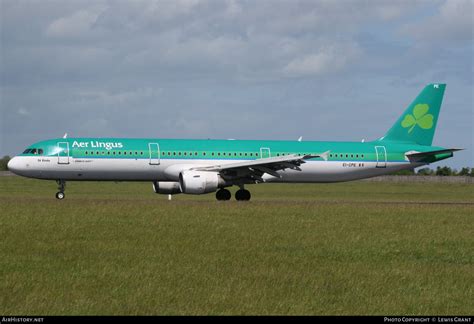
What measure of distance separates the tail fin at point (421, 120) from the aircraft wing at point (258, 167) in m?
7.16

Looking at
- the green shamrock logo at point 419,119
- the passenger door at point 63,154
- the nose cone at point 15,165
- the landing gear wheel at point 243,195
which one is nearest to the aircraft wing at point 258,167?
the landing gear wheel at point 243,195

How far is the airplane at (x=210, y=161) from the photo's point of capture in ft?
131

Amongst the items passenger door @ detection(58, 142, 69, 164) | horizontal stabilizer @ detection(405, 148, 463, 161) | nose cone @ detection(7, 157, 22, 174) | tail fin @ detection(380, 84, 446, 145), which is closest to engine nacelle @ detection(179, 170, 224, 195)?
passenger door @ detection(58, 142, 69, 164)

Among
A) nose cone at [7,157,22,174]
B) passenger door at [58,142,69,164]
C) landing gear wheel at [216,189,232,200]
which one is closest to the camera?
passenger door at [58,142,69,164]

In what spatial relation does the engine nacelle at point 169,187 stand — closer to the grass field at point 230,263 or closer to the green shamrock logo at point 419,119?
the grass field at point 230,263

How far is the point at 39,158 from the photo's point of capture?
39906 millimetres

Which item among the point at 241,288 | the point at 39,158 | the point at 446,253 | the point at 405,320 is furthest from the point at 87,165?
the point at 405,320

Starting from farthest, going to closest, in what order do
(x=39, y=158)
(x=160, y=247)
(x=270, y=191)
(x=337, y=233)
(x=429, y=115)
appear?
(x=270, y=191) < (x=429, y=115) < (x=39, y=158) < (x=337, y=233) < (x=160, y=247)

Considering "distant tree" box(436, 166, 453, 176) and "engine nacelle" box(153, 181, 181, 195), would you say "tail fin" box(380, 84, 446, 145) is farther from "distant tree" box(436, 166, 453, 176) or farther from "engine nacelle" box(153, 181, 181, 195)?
"distant tree" box(436, 166, 453, 176)

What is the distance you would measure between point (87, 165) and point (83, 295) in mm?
26992

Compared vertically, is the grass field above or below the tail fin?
below

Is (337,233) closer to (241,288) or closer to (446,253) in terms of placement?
(446,253)

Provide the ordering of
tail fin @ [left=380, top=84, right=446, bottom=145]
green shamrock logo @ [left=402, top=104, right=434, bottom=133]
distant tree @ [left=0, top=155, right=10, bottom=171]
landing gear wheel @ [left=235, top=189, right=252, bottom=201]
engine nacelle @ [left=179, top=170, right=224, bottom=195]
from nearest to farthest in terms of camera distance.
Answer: engine nacelle @ [left=179, top=170, right=224, bottom=195], landing gear wheel @ [left=235, top=189, right=252, bottom=201], tail fin @ [left=380, top=84, right=446, bottom=145], green shamrock logo @ [left=402, top=104, right=434, bottom=133], distant tree @ [left=0, top=155, right=10, bottom=171]

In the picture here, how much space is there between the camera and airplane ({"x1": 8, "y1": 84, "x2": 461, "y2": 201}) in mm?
39938
